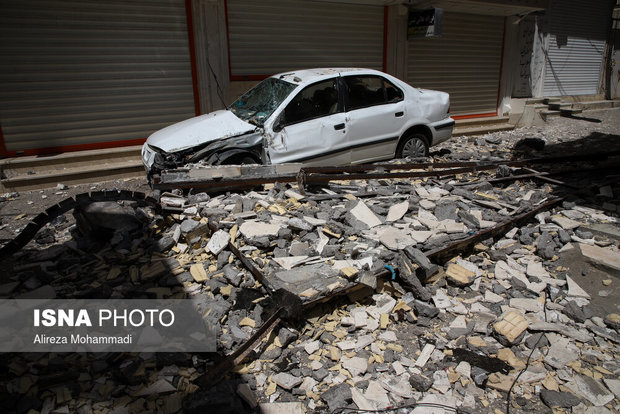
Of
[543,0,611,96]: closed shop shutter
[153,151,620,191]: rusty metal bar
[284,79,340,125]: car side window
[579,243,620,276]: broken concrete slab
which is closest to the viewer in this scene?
[579,243,620,276]: broken concrete slab

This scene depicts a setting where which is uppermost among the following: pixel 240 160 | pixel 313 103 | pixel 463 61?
pixel 463 61

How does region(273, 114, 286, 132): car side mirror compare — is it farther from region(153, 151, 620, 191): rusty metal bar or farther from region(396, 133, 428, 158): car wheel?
region(396, 133, 428, 158): car wheel

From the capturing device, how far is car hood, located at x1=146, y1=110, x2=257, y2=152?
582 centimetres

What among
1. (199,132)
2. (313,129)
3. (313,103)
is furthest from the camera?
(313,103)

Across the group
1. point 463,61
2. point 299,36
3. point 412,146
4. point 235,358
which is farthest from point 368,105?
point 463,61

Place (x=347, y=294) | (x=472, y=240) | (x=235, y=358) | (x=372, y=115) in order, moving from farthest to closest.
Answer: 1. (x=372, y=115)
2. (x=472, y=240)
3. (x=347, y=294)
4. (x=235, y=358)

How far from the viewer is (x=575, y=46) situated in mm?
16266

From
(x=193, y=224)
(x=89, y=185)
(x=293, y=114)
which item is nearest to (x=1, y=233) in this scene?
(x=89, y=185)

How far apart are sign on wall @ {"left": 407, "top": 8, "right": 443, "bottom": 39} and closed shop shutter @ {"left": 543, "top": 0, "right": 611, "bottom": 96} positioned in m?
7.14

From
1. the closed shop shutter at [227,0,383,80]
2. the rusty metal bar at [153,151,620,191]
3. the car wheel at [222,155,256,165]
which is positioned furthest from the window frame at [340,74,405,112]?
the closed shop shutter at [227,0,383,80]

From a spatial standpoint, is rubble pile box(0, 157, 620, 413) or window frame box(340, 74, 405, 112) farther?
window frame box(340, 74, 405, 112)

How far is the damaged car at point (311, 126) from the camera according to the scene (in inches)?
232

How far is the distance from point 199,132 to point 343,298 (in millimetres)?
3455

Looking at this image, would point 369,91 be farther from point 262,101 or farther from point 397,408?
point 397,408
